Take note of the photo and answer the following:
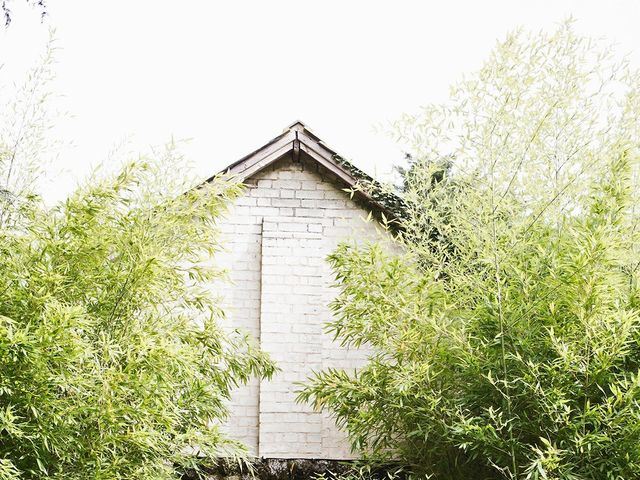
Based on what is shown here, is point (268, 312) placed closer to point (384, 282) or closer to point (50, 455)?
point (384, 282)

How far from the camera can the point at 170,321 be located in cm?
568

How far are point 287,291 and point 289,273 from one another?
174mm

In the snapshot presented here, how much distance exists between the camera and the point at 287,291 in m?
7.53

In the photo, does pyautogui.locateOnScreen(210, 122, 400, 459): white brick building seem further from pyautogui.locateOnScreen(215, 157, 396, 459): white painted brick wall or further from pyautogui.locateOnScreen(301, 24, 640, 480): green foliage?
→ pyautogui.locateOnScreen(301, 24, 640, 480): green foliage

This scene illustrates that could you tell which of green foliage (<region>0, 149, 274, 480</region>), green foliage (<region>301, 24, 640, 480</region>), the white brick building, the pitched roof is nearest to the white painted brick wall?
the white brick building

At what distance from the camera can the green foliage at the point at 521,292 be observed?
4.62 meters

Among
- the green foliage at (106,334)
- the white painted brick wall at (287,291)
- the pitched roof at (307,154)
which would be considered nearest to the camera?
the green foliage at (106,334)

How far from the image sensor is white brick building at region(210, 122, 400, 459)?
7234 millimetres

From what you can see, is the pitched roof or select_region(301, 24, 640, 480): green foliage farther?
the pitched roof

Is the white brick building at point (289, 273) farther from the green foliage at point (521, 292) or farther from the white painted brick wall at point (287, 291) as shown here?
the green foliage at point (521, 292)

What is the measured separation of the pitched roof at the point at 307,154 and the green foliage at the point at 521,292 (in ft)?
6.35

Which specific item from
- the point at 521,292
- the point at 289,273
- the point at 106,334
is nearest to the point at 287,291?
the point at 289,273

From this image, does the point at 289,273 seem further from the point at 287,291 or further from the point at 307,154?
the point at 307,154

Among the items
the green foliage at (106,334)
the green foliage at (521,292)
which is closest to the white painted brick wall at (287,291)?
the green foliage at (106,334)
